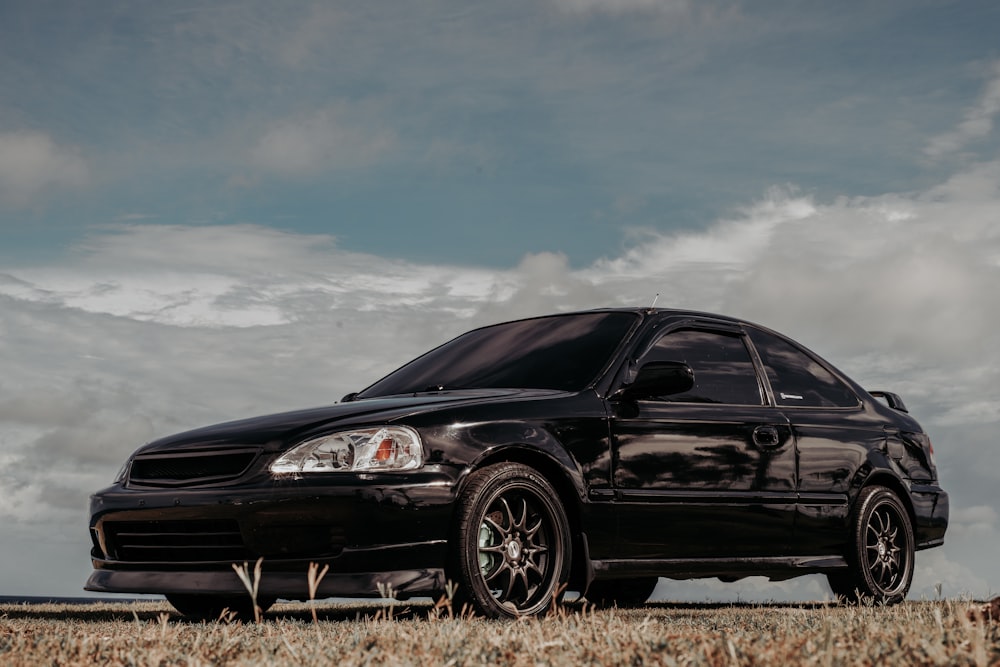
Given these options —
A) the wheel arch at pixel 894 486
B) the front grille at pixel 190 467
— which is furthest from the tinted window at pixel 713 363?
the front grille at pixel 190 467

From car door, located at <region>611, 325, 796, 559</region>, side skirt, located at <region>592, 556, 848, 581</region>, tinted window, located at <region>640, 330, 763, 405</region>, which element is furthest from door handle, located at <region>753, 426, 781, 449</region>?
side skirt, located at <region>592, 556, 848, 581</region>

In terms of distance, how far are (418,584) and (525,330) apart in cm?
246

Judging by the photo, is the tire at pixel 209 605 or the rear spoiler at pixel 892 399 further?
the rear spoiler at pixel 892 399

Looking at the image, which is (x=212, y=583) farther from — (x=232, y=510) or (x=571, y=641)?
(x=571, y=641)

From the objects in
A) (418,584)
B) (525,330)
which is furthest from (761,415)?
(418,584)

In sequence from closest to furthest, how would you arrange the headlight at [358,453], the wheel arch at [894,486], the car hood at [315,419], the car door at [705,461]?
1. the headlight at [358,453]
2. the car hood at [315,419]
3. the car door at [705,461]
4. the wheel arch at [894,486]

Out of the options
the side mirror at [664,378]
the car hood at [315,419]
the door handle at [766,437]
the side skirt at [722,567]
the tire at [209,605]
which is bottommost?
the tire at [209,605]

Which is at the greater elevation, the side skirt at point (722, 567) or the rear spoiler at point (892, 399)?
the rear spoiler at point (892, 399)

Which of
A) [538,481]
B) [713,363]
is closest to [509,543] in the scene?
[538,481]

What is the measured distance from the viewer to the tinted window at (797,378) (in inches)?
316

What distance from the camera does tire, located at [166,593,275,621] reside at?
23.5 feet

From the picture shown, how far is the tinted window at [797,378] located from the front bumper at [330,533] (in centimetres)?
311

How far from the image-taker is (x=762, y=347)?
8102 millimetres

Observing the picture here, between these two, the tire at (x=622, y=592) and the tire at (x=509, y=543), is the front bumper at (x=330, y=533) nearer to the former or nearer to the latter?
the tire at (x=509, y=543)
